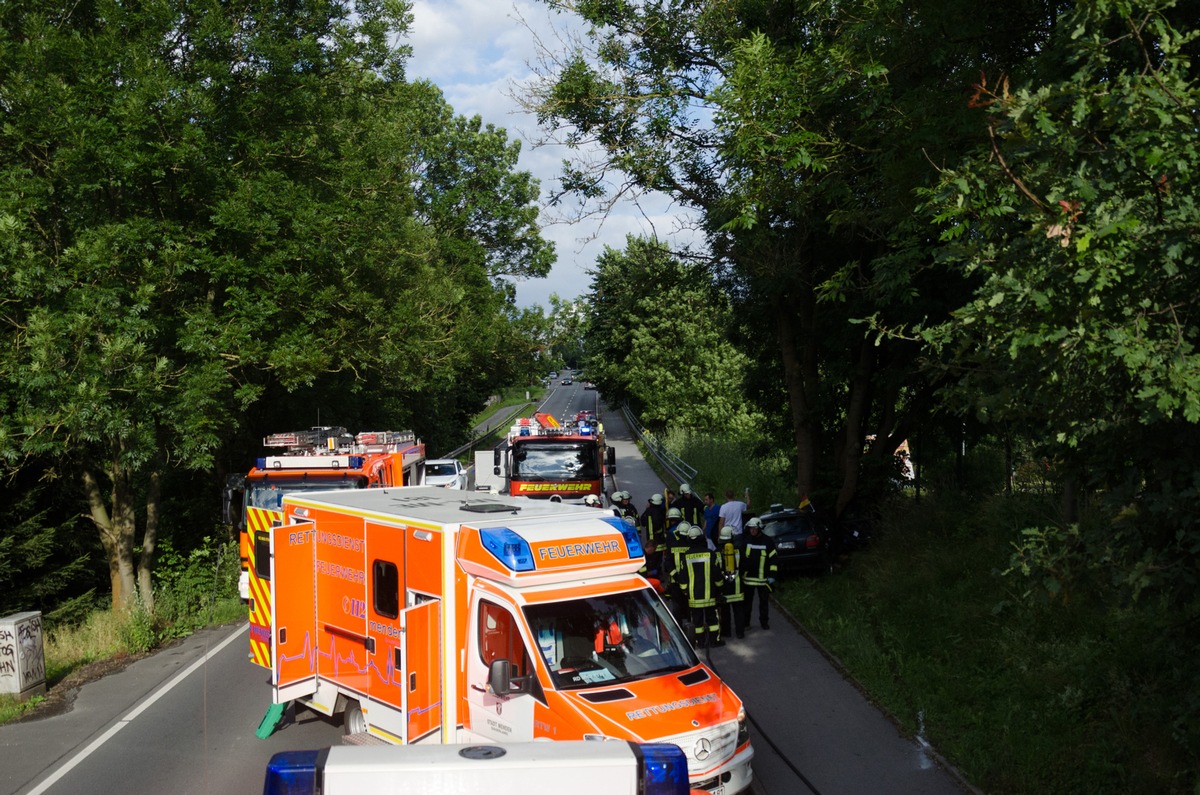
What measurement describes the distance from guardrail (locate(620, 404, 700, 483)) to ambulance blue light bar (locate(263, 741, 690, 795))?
29547 millimetres

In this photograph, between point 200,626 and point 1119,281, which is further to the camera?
point 200,626

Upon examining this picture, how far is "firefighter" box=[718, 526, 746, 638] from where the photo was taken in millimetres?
13672

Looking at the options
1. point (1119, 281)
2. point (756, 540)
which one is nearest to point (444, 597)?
point (1119, 281)

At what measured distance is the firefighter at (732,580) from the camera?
1367cm

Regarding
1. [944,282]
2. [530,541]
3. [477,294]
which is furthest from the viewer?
[477,294]

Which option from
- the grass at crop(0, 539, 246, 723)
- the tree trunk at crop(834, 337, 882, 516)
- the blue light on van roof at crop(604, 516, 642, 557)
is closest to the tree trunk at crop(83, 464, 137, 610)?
the grass at crop(0, 539, 246, 723)

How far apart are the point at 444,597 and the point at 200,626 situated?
1154cm

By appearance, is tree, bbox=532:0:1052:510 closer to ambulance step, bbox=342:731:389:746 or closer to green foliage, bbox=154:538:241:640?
ambulance step, bbox=342:731:389:746

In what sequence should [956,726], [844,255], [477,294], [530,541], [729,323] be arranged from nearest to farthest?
[530,541]
[956,726]
[844,255]
[729,323]
[477,294]

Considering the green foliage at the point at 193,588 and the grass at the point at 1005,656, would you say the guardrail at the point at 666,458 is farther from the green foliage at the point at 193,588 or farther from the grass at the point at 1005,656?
the grass at the point at 1005,656

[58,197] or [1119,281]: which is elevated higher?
[58,197]

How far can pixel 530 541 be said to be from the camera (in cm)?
790

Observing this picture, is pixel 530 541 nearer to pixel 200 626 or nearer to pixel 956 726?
pixel 956 726

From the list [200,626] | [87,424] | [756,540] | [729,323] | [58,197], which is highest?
[58,197]
